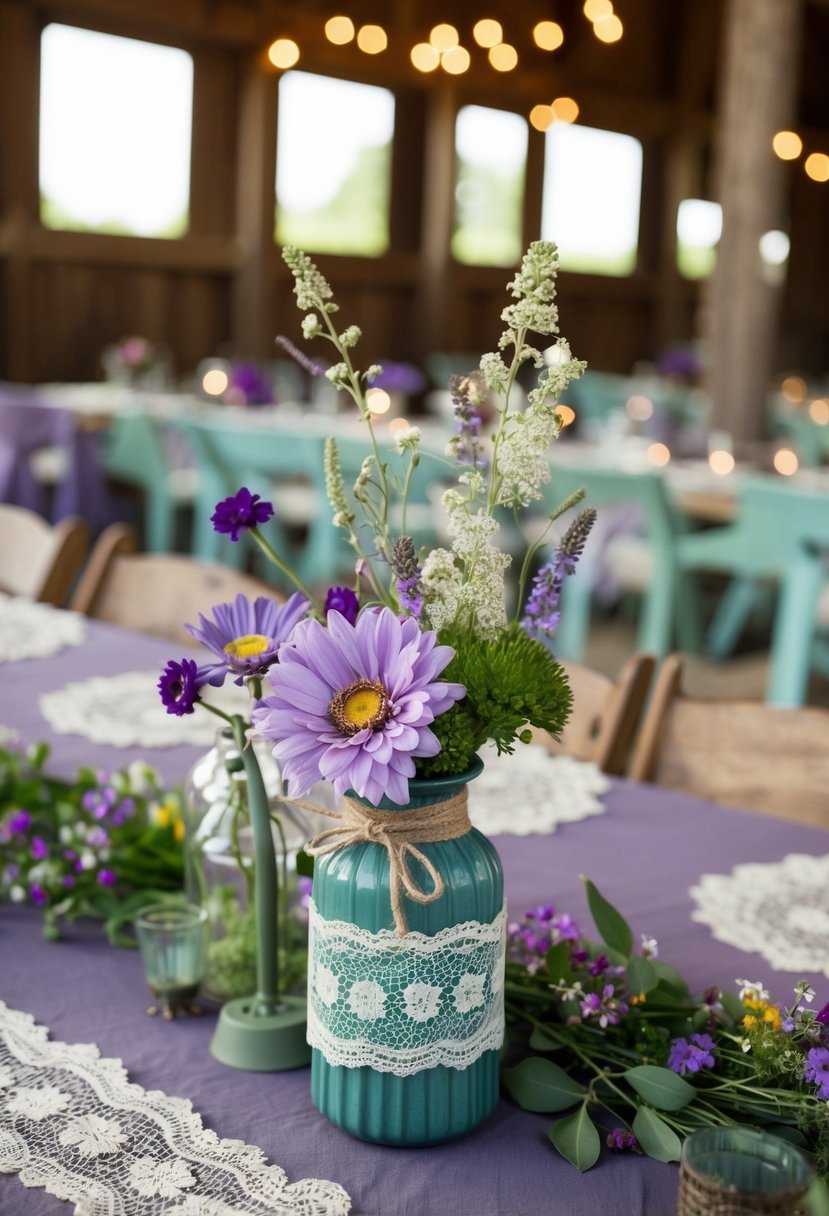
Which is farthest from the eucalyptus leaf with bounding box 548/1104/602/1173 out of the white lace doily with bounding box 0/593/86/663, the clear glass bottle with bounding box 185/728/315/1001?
the white lace doily with bounding box 0/593/86/663

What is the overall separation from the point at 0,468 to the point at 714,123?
786 centimetres

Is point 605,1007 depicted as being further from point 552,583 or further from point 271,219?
point 271,219

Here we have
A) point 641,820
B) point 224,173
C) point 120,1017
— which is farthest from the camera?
point 224,173

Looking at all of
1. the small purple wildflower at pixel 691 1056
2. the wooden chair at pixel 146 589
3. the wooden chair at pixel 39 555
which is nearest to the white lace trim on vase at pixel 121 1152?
the small purple wildflower at pixel 691 1056

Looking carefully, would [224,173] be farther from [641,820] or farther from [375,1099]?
[375,1099]

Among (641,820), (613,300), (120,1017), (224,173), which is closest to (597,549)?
(641,820)

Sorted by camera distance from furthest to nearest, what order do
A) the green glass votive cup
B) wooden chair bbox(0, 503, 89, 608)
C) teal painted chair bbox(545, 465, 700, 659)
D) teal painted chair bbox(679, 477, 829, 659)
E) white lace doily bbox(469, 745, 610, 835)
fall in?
teal painted chair bbox(545, 465, 700, 659) → teal painted chair bbox(679, 477, 829, 659) → wooden chair bbox(0, 503, 89, 608) → white lace doily bbox(469, 745, 610, 835) → the green glass votive cup

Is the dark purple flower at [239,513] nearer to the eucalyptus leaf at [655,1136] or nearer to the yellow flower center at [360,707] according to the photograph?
the yellow flower center at [360,707]

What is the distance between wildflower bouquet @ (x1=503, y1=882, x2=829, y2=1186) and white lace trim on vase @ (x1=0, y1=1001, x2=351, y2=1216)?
0.18 meters

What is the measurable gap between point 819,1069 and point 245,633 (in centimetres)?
46

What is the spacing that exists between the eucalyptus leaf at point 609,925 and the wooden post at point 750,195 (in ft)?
17.0

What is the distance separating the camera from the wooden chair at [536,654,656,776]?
5.66 ft

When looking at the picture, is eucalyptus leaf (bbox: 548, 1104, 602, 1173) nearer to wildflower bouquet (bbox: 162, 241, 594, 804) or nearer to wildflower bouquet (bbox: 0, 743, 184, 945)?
wildflower bouquet (bbox: 162, 241, 594, 804)

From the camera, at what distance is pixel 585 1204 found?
83 cm
